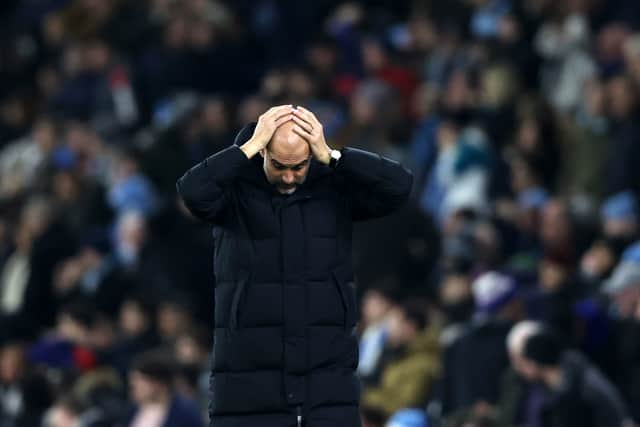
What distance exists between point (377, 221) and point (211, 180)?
709cm

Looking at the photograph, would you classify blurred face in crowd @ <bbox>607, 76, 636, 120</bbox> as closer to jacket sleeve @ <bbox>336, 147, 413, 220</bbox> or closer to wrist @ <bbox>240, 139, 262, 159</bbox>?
jacket sleeve @ <bbox>336, 147, 413, 220</bbox>

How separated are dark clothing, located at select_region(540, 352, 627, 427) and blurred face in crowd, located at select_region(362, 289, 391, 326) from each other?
2115 millimetres

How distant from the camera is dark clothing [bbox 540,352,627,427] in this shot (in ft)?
33.0

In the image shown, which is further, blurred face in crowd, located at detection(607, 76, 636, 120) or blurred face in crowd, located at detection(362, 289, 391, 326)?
blurred face in crowd, located at detection(607, 76, 636, 120)

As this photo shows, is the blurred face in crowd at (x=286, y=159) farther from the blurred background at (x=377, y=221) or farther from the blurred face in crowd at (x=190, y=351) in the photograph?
the blurred face in crowd at (x=190, y=351)

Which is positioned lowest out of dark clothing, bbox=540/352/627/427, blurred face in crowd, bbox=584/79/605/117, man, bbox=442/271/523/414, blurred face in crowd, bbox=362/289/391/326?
dark clothing, bbox=540/352/627/427

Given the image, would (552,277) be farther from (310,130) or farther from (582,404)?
(310,130)

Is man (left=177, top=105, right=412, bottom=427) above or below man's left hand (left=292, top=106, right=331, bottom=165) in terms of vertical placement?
below

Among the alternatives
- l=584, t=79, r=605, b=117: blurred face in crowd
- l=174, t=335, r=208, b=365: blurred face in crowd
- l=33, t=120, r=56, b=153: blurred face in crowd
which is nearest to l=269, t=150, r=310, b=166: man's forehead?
l=174, t=335, r=208, b=365: blurred face in crowd

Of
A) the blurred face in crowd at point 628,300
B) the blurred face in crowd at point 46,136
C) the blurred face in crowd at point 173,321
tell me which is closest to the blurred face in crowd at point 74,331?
the blurred face in crowd at point 173,321

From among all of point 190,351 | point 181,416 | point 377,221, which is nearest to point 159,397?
point 181,416

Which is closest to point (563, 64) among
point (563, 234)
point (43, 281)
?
point (563, 234)

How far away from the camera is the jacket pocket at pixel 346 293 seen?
699 cm

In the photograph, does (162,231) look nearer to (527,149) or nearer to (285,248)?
(527,149)
